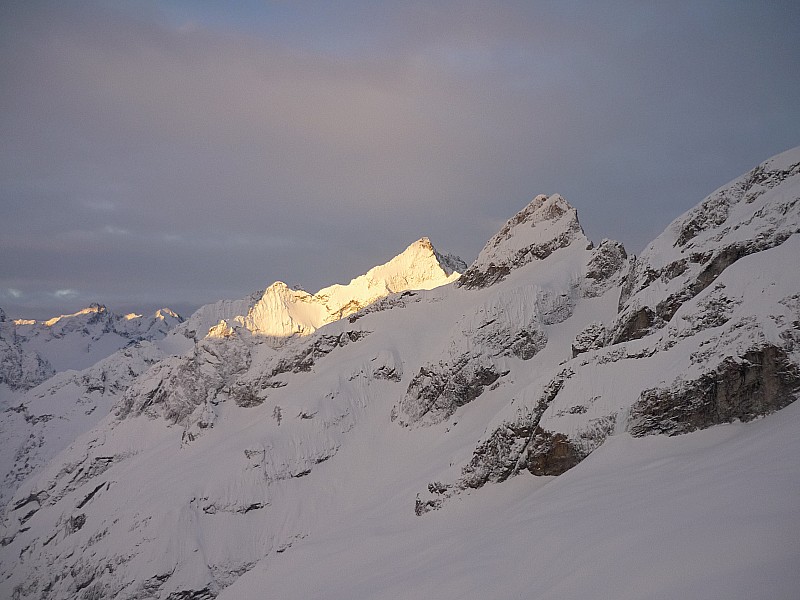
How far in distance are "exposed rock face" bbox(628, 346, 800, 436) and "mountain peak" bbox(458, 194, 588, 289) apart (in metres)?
74.6

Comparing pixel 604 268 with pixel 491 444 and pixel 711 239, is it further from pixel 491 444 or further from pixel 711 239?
pixel 491 444

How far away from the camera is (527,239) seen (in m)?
115

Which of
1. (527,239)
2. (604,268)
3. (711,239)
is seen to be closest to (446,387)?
(604,268)

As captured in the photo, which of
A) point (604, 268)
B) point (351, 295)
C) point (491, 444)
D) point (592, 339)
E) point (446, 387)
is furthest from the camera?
point (351, 295)

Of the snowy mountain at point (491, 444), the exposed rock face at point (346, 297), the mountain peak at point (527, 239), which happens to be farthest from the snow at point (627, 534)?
the exposed rock face at point (346, 297)

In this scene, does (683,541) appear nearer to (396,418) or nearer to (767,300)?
(767,300)

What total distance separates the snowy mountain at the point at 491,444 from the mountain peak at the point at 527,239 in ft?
1.46

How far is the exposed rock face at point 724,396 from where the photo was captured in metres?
31.4

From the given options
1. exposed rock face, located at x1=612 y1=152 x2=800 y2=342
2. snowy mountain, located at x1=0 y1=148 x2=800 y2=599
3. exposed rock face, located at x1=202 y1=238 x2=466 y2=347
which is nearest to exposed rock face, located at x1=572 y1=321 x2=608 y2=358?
snowy mountain, located at x1=0 y1=148 x2=800 y2=599

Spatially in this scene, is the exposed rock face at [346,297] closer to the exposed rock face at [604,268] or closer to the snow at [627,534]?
the exposed rock face at [604,268]

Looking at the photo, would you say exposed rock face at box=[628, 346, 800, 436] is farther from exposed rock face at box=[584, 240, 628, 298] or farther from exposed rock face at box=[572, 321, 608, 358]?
exposed rock face at box=[584, 240, 628, 298]

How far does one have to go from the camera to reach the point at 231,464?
332ft

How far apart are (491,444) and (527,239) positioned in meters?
71.1

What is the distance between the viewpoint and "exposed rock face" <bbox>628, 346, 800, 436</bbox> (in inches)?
1235
